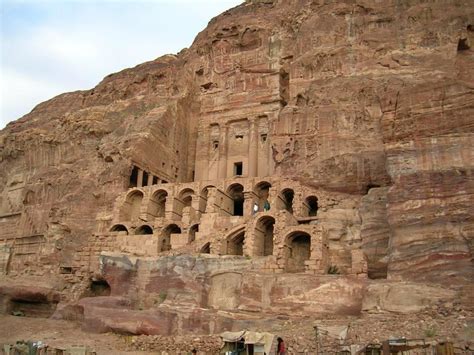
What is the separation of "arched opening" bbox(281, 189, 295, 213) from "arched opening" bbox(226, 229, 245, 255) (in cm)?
412

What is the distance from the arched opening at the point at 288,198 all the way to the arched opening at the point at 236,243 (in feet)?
13.5

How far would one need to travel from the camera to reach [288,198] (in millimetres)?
35406

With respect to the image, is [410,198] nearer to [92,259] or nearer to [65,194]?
[92,259]

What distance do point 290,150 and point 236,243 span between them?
773 cm

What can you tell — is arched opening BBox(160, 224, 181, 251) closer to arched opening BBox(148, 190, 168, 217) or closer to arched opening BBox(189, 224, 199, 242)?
arched opening BBox(189, 224, 199, 242)

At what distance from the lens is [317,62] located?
41688 millimetres

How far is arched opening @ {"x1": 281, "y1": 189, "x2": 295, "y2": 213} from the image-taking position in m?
34.6

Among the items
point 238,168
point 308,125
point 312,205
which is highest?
point 308,125

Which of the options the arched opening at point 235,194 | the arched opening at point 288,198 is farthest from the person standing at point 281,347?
the arched opening at point 235,194

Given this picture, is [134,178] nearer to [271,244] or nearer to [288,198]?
[288,198]

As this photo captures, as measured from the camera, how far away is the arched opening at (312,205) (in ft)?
109

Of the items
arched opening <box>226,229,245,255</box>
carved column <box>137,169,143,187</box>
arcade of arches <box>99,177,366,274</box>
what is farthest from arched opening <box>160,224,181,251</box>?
carved column <box>137,169,143,187</box>

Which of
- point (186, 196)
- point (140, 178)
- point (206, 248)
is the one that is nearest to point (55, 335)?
point (206, 248)

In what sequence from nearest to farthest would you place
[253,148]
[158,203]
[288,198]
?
[288,198] < [158,203] < [253,148]
